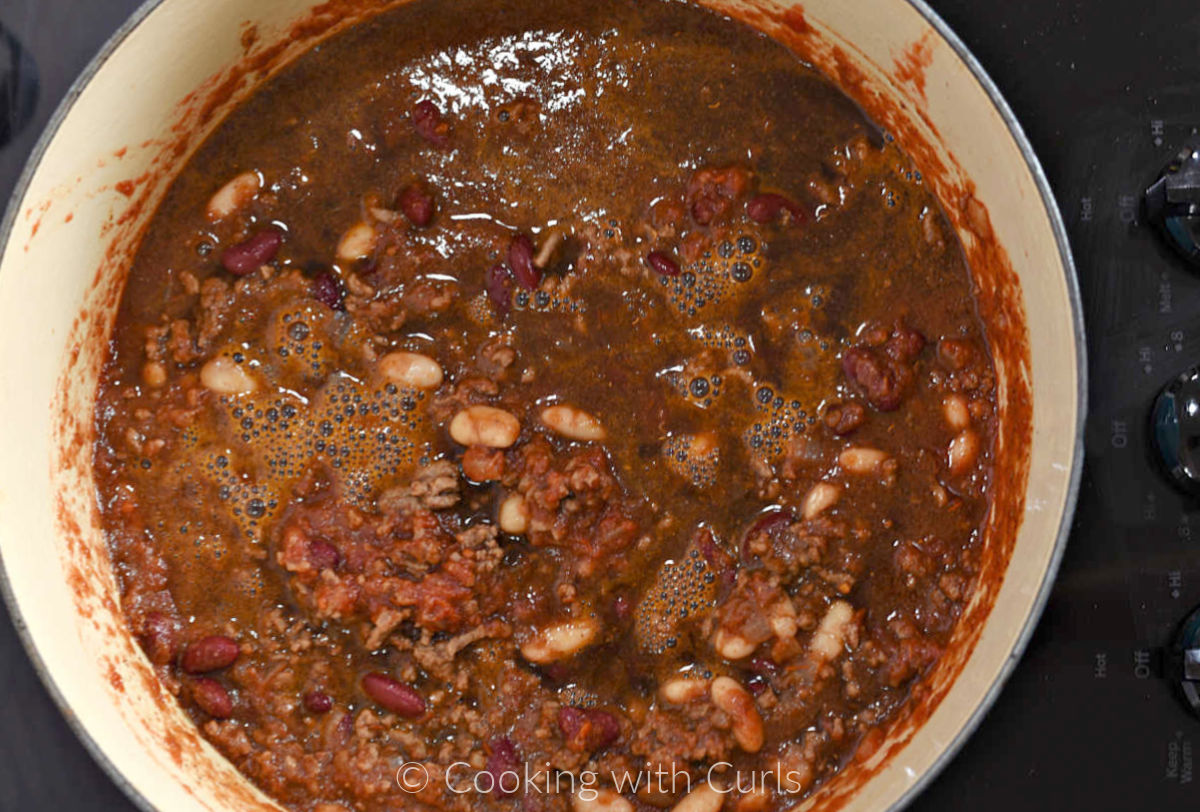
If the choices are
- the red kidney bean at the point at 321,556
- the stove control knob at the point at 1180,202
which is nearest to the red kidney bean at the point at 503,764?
the red kidney bean at the point at 321,556

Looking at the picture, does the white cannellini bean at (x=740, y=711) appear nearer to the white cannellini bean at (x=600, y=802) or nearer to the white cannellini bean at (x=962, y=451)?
the white cannellini bean at (x=600, y=802)

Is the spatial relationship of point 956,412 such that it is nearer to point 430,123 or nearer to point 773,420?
point 773,420

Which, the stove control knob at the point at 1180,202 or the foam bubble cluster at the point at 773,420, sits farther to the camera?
the foam bubble cluster at the point at 773,420

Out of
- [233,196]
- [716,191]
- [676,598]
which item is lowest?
[676,598]

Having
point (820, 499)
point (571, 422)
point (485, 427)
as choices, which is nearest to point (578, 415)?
point (571, 422)

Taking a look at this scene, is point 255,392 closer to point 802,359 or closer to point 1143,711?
point 802,359

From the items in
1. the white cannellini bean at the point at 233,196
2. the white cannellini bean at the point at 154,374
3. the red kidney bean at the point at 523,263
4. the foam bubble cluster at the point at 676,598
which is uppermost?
Answer: the white cannellini bean at the point at 233,196

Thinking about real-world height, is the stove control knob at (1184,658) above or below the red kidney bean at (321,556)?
below

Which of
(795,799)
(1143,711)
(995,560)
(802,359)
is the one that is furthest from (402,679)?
(1143,711)
